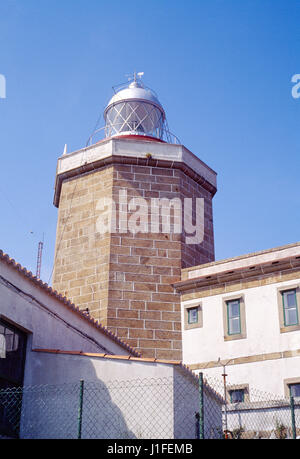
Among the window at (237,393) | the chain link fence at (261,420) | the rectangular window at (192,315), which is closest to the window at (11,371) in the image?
the chain link fence at (261,420)

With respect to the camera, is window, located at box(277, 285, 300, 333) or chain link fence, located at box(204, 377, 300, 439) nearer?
chain link fence, located at box(204, 377, 300, 439)

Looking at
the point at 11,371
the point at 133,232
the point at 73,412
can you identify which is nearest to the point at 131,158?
the point at 133,232

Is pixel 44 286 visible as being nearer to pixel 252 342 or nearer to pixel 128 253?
pixel 128 253

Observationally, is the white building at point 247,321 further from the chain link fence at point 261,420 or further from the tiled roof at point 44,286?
the chain link fence at point 261,420

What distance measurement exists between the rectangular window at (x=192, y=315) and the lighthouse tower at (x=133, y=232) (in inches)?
16.9

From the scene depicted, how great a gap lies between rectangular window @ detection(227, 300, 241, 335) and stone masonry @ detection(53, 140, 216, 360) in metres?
1.85

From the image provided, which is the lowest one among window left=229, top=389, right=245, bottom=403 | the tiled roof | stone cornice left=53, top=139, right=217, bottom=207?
window left=229, top=389, right=245, bottom=403

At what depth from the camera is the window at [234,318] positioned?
60.5 feet

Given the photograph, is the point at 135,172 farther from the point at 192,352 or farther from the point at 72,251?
the point at 192,352

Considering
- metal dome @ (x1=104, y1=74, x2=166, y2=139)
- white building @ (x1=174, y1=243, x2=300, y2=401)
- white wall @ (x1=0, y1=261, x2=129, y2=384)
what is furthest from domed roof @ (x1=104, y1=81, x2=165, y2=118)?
white wall @ (x1=0, y1=261, x2=129, y2=384)

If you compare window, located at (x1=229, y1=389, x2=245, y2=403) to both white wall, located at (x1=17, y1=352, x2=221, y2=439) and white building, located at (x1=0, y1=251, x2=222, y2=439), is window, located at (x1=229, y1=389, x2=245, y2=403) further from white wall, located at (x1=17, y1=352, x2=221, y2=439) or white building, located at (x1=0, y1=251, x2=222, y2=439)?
white wall, located at (x1=17, y1=352, x2=221, y2=439)

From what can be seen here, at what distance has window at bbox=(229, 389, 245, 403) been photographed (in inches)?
690

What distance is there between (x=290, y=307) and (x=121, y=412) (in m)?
7.63

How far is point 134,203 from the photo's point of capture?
21344 millimetres
